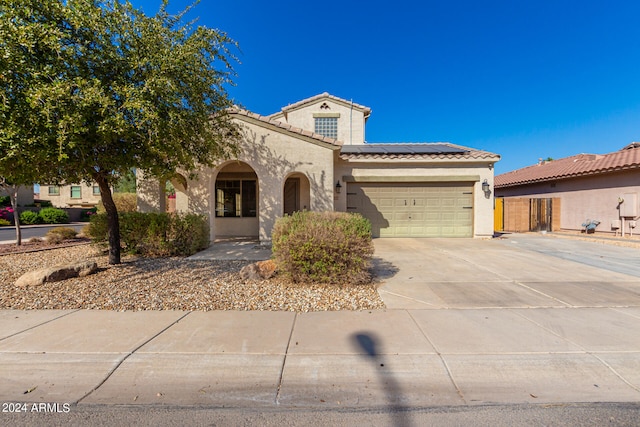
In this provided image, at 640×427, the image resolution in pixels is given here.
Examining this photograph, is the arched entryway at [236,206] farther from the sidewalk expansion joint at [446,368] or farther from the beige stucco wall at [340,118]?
the sidewalk expansion joint at [446,368]

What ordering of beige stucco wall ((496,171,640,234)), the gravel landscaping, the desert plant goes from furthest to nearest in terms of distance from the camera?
beige stucco wall ((496,171,640,234))
the desert plant
the gravel landscaping

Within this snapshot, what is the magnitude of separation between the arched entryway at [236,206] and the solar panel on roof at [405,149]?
4579 millimetres

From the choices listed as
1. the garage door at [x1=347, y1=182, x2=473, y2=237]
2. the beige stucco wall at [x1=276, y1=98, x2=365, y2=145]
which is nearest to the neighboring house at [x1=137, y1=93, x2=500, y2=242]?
the garage door at [x1=347, y1=182, x2=473, y2=237]

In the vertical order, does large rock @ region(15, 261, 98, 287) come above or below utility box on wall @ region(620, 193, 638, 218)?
below

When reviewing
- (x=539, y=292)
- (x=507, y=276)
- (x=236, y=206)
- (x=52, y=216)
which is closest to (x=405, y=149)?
(x=236, y=206)

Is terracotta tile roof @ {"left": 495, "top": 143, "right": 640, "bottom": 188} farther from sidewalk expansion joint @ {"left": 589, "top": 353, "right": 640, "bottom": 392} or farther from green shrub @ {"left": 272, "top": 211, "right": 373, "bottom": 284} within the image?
green shrub @ {"left": 272, "top": 211, "right": 373, "bottom": 284}

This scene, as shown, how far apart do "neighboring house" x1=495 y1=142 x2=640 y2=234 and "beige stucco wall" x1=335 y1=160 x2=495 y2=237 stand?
6.04 metres

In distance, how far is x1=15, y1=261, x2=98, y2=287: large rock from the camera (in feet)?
17.7

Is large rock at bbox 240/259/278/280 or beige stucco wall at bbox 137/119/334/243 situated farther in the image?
beige stucco wall at bbox 137/119/334/243

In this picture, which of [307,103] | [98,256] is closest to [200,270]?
[98,256]

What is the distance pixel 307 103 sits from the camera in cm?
1820

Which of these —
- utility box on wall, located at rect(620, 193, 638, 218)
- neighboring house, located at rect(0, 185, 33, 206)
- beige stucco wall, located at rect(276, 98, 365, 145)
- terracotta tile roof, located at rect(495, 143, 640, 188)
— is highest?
beige stucco wall, located at rect(276, 98, 365, 145)

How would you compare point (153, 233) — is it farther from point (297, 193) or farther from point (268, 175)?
point (297, 193)

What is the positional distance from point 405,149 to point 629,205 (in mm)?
9870
